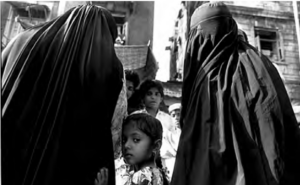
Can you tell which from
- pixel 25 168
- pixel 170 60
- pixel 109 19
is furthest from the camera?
pixel 170 60

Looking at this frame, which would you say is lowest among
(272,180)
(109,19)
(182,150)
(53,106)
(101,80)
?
(272,180)

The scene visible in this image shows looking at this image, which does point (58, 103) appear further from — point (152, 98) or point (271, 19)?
point (271, 19)

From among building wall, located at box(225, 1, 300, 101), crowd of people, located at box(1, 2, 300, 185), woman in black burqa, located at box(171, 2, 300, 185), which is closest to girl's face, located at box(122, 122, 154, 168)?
crowd of people, located at box(1, 2, 300, 185)

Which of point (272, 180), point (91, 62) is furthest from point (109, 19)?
point (272, 180)

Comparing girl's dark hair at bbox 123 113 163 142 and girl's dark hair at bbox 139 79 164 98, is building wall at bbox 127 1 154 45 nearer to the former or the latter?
girl's dark hair at bbox 139 79 164 98

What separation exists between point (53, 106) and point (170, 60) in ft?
50.5

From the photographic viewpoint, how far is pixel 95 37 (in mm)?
1559

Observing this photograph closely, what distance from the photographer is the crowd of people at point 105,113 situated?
4.45 feet

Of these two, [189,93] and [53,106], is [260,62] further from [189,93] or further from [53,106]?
[53,106]

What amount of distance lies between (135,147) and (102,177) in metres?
0.48

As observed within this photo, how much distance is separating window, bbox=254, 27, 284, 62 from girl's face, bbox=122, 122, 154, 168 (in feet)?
37.6

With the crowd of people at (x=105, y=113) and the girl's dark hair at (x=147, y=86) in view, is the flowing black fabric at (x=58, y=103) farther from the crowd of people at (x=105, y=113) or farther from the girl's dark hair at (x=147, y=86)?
the girl's dark hair at (x=147, y=86)

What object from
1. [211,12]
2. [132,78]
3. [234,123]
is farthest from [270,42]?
[234,123]

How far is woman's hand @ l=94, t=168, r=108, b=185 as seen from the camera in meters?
1.55
